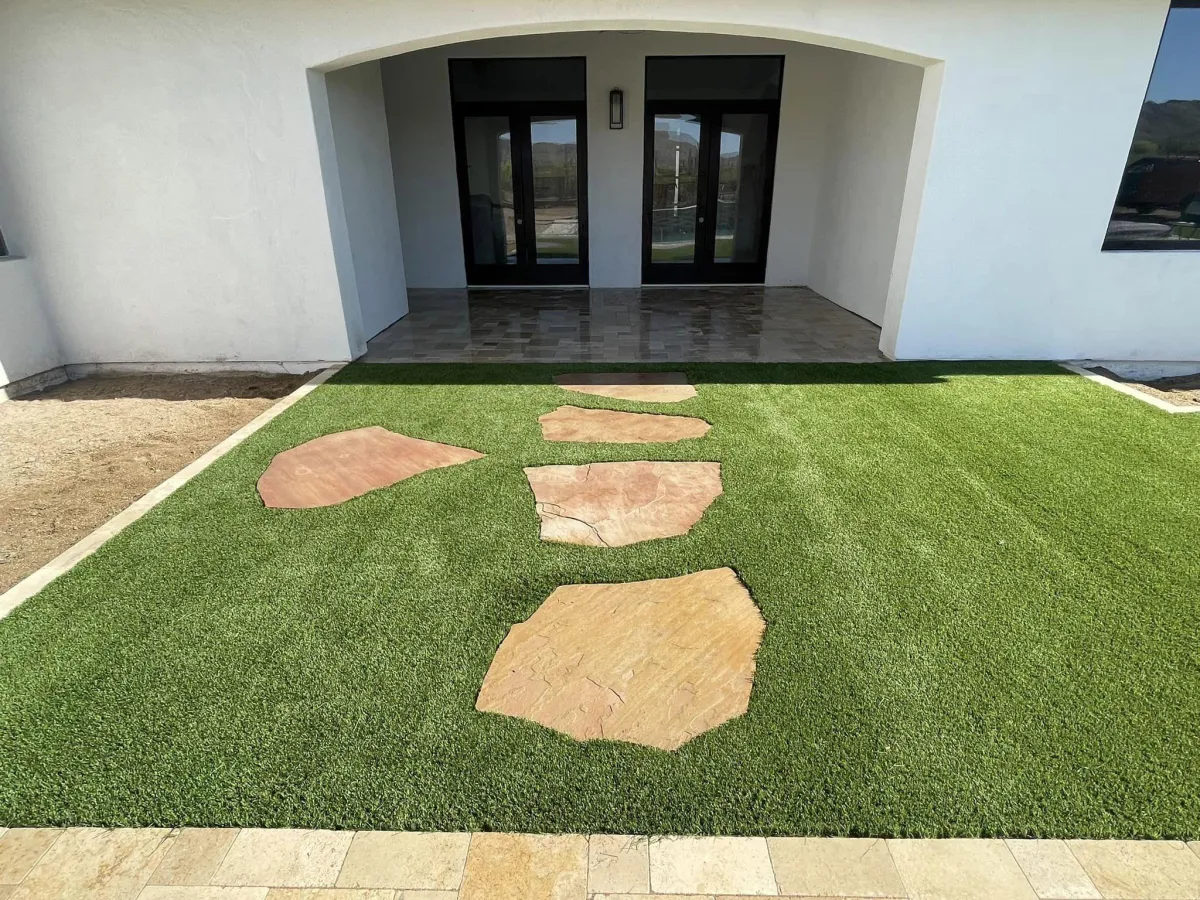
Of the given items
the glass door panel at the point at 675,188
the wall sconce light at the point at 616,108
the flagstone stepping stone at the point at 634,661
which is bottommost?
the flagstone stepping stone at the point at 634,661

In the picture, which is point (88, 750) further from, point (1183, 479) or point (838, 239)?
point (838, 239)

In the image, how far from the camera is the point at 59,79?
5125 mm

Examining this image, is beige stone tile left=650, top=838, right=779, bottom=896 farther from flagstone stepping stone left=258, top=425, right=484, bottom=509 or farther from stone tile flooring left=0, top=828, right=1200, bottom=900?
flagstone stepping stone left=258, top=425, right=484, bottom=509

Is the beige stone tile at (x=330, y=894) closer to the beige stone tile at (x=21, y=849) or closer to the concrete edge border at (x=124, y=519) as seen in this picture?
the beige stone tile at (x=21, y=849)

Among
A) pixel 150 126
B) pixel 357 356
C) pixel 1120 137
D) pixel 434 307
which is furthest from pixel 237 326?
pixel 1120 137

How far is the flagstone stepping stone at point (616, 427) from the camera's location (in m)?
4.26

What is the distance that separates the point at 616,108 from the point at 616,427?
668 centimetres

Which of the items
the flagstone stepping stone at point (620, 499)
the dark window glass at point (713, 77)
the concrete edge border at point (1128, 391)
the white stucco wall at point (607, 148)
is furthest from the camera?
the dark window glass at point (713, 77)

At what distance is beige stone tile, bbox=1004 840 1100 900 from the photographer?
1582 millimetres

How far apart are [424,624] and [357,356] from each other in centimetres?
439

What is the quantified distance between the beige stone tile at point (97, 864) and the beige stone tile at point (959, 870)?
6.46 ft

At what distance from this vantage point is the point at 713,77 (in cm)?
913

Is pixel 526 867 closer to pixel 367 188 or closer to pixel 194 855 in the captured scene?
pixel 194 855

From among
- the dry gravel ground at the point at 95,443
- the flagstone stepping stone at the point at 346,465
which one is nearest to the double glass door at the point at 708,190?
the dry gravel ground at the point at 95,443
